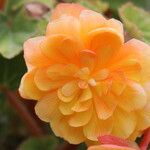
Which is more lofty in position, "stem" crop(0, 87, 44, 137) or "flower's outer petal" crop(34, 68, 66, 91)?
"flower's outer petal" crop(34, 68, 66, 91)

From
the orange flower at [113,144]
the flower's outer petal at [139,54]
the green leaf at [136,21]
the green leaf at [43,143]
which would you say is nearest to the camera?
the orange flower at [113,144]

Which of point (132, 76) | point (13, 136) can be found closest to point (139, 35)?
point (132, 76)

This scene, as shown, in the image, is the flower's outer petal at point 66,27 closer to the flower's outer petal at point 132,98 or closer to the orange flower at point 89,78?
the orange flower at point 89,78

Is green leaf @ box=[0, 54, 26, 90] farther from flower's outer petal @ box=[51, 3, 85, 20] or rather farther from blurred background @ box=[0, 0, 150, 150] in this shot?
flower's outer petal @ box=[51, 3, 85, 20]

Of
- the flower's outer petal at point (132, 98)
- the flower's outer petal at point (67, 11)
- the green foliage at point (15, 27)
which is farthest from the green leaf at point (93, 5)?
the flower's outer petal at point (132, 98)

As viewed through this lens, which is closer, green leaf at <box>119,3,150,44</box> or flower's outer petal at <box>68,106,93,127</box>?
flower's outer petal at <box>68,106,93,127</box>

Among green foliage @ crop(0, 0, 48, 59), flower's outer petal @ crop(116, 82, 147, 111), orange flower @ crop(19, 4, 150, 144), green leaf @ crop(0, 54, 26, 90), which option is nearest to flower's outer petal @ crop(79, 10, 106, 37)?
orange flower @ crop(19, 4, 150, 144)

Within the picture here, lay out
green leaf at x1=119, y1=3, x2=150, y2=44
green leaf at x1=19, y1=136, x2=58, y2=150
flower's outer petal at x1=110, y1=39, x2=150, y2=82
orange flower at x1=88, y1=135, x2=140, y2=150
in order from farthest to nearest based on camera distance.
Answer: green leaf at x1=19, y1=136, x2=58, y2=150, green leaf at x1=119, y1=3, x2=150, y2=44, flower's outer petal at x1=110, y1=39, x2=150, y2=82, orange flower at x1=88, y1=135, x2=140, y2=150

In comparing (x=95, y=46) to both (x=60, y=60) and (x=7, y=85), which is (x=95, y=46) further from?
(x=7, y=85)
